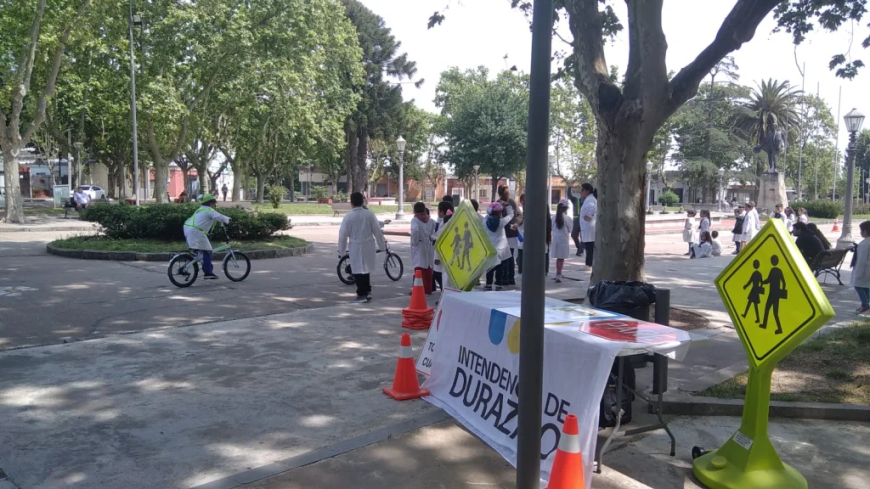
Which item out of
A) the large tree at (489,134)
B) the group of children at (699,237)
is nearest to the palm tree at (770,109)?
the large tree at (489,134)

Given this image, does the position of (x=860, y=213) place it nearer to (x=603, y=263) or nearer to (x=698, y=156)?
(x=698, y=156)

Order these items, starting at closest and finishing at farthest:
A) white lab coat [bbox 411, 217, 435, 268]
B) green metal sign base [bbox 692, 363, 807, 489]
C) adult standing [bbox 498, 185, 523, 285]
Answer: green metal sign base [bbox 692, 363, 807, 489] → white lab coat [bbox 411, 217, 435, 268] → adult standing [bbox 498, 185, 523, 285]

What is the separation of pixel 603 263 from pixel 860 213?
61.5m

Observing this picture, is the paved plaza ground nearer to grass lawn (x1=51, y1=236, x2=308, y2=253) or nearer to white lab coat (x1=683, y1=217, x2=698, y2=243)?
grass lawn (x1=51, y1=236, x2=308, y2=253)

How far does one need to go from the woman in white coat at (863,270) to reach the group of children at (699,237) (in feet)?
27.9

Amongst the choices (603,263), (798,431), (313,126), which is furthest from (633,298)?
(313,126)

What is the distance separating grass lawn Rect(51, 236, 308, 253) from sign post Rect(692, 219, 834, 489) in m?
13.4

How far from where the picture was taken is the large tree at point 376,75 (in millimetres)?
49969

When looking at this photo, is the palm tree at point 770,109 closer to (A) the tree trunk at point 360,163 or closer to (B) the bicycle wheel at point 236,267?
(A) the tree trunk at point 360,163

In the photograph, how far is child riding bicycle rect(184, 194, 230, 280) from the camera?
1131 centimetres

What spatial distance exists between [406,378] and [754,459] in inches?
111

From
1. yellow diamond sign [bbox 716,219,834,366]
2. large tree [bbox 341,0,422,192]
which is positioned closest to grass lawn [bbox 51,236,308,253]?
yellow diamond sign [bbox 716,219,834,366]

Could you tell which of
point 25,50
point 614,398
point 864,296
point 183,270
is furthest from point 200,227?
point 25,50

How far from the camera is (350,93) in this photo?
4544 centimetres
